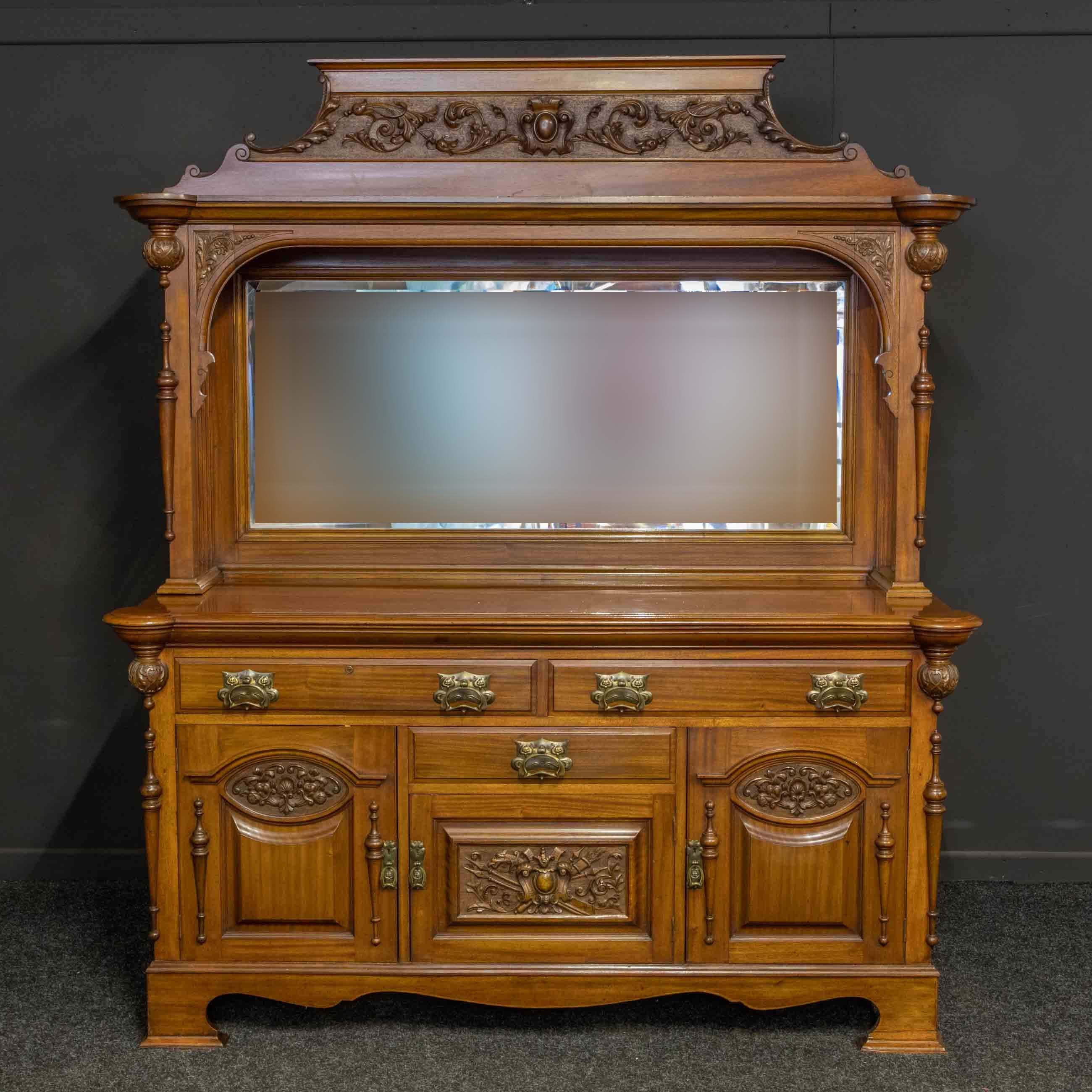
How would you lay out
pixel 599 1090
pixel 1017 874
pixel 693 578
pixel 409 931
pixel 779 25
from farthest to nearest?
pixel 1017 874 → pixel 779 25 → pixel 693 578 → pixel 409 931 → pixel 599 1090

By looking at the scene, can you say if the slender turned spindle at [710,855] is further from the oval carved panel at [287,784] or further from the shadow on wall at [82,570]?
the shadow on wall at [82,570]

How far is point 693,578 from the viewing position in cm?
288

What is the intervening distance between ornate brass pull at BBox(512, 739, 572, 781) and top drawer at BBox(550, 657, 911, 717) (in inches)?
3.8

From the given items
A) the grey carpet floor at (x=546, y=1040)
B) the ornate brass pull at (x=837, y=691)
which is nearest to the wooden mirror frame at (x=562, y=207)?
the ornate brass pull at (x=837, y=691)

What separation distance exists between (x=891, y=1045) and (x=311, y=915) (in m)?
1.17

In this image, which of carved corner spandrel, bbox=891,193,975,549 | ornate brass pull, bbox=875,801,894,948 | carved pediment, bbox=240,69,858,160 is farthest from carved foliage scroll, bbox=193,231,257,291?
ornate brass pull, bbox=875,801,894,948

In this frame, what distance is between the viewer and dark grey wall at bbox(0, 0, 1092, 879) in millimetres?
3143

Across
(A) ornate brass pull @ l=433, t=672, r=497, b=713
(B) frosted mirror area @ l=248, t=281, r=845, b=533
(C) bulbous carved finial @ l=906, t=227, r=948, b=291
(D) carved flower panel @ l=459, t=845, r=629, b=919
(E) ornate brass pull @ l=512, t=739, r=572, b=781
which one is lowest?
(D) carved flower panel @ l=459, t=845, r=629, b=919

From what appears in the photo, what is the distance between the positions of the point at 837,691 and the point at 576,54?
1662mm

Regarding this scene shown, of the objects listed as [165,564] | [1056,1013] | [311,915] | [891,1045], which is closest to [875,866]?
[891,1045]

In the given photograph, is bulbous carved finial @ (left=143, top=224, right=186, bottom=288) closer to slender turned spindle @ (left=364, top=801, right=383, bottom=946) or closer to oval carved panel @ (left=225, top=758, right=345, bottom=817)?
oval carved panel @ (left=225, top=758, right=345, bottom=817)

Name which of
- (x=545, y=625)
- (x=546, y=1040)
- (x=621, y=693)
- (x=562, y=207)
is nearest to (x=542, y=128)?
(x=562, y=207)

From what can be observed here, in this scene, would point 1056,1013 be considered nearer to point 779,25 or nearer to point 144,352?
point 779,25

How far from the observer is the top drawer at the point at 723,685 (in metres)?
2.53
